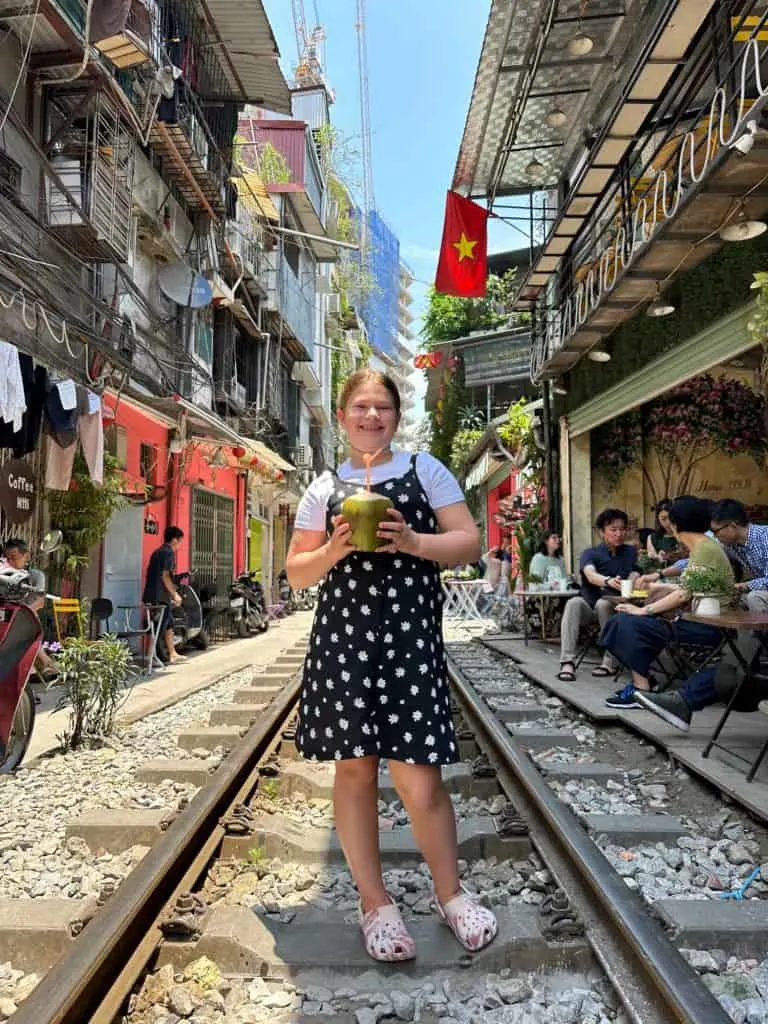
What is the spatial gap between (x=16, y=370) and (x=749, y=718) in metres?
6.43

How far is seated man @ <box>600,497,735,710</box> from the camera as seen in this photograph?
5113mm

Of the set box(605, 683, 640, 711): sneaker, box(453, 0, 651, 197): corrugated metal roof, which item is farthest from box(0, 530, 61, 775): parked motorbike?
A: box(453, 0, 651, 197): corrugated metal roof

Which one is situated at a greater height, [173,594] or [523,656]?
[173,594]

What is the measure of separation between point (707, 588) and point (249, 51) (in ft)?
44.6

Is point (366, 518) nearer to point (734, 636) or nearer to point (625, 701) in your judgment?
point (734, 636)

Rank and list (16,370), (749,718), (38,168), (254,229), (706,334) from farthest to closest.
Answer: (254,229) → (38,168) → (706,334) → (16,370) → (749,718)

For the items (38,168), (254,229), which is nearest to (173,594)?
(38,168)

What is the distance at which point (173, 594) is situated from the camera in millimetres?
10602

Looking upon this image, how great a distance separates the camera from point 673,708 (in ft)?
15.5

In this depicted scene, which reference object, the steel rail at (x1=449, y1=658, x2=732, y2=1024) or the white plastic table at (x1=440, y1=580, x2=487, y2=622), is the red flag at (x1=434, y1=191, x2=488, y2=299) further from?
the steel rail at (x1=449, y1=658, x2=732, y2=1024)

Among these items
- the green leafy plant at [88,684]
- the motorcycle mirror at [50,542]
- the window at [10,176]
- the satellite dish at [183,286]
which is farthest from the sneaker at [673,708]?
the satellite dish at [183,286]

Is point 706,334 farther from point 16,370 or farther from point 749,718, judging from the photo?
point 16,370

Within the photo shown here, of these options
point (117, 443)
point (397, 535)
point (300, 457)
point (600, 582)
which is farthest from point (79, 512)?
point (300, 457)

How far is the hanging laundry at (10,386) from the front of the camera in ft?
22.5
